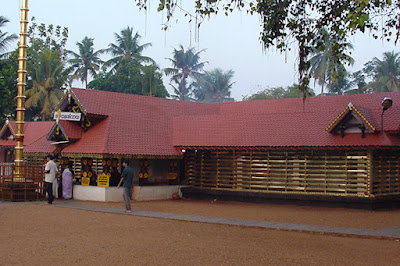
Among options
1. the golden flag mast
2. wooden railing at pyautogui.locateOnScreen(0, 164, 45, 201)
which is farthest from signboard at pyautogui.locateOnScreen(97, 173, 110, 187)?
the golden flag mast

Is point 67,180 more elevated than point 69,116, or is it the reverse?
point 69,116

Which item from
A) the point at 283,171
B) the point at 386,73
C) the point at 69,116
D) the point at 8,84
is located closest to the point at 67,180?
the point at 69,116

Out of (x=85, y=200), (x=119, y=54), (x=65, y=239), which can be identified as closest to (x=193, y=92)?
(x=119, y=54)

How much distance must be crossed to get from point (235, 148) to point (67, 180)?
22.0 feet

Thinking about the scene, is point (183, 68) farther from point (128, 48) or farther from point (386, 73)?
point (386, 73)

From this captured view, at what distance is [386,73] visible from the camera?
156 ft

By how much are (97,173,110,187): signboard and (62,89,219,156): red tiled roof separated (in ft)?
3.63

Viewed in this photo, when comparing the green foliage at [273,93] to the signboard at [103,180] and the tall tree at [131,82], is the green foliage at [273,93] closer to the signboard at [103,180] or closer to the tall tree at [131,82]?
the tall tree at [131,82]

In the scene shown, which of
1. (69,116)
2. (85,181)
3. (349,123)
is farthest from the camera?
(69,116)

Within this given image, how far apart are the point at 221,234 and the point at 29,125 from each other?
21.4m

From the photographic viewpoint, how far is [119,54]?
51.4m

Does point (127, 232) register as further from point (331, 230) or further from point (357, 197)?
point (357, 197)

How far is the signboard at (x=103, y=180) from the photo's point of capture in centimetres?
1860

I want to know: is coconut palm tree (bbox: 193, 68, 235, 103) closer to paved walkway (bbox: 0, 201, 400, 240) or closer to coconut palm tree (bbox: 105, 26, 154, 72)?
coconut palm tree (bbox: 105, 26, 154, 72)
